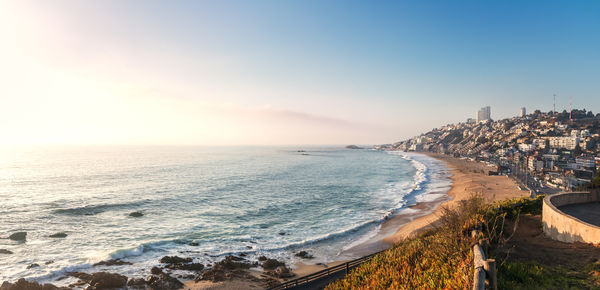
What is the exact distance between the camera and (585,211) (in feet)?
50.1

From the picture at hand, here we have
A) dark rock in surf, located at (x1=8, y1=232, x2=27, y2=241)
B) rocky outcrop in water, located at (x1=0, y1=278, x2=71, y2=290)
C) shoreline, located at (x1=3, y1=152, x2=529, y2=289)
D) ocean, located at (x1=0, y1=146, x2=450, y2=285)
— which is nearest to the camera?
rocky outcrop in water, located at (x1=0, y1=278, x2=71, y2=290)

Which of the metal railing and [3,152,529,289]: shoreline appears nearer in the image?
the metal railing

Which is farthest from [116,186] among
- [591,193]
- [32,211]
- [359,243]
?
[591,193]

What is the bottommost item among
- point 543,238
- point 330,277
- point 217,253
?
point 217,253

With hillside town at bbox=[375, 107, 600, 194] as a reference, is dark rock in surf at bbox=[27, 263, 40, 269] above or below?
below

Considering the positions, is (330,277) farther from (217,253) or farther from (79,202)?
(79,202)

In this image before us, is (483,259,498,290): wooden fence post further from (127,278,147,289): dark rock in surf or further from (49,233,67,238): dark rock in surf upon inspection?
(49,233,67,238): dark rock in surf

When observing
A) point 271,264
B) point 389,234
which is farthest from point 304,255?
point 389,234

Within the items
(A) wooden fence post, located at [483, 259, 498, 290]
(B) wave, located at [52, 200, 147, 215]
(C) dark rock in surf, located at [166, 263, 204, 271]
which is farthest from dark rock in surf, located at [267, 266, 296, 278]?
(B) wave, located at [52, 200, 147, 215]

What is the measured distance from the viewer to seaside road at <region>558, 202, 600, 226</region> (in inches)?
543

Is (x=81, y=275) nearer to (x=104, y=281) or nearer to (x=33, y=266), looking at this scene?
(x=104, y=281)

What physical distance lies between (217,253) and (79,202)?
3111cm

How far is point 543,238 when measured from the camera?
12758 mm

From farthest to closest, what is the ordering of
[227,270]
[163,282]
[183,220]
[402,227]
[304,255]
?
[183,220]
[402,227]
[304,255]
[227,270]
[163,282]
